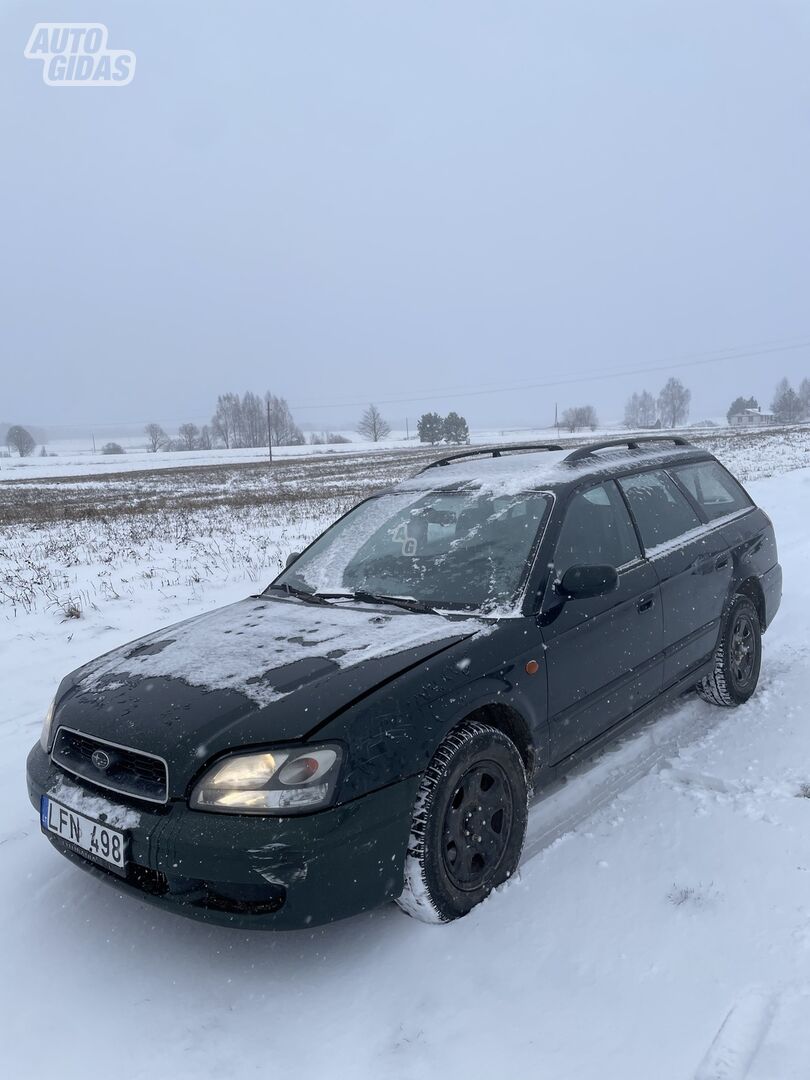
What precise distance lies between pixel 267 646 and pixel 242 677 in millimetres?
299

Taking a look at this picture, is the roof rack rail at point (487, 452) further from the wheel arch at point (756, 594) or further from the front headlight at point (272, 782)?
the front headlight at point (272, 782)

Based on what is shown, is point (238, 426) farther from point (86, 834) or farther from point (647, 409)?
point (86, 834)

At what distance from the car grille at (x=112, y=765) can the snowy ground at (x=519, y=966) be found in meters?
0.62

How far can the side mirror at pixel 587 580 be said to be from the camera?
3154 millimetres

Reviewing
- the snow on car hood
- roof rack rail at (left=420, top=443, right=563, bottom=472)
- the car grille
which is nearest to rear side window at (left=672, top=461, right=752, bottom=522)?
roof rack rail at (left=420, top=443, right=563, bottom=472)

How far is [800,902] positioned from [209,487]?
31.6 m

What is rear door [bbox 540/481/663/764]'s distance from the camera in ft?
10.3

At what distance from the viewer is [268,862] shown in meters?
2.21

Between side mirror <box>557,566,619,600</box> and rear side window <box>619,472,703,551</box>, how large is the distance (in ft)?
2.72

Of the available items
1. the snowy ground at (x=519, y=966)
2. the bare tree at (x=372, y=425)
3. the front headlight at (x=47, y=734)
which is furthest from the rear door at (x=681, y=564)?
the bare tree at (x=372, y=425)

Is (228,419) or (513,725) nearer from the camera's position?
(513,725)

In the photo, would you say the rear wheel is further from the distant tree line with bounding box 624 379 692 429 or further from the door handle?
the distant tree line with bounding box 624 379 692 429

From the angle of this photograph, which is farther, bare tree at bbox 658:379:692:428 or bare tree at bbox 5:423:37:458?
bare tree at bbox 658:379:692:428

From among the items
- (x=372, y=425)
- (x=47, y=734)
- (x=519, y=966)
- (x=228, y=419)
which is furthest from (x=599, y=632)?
(x=228, y=419)
